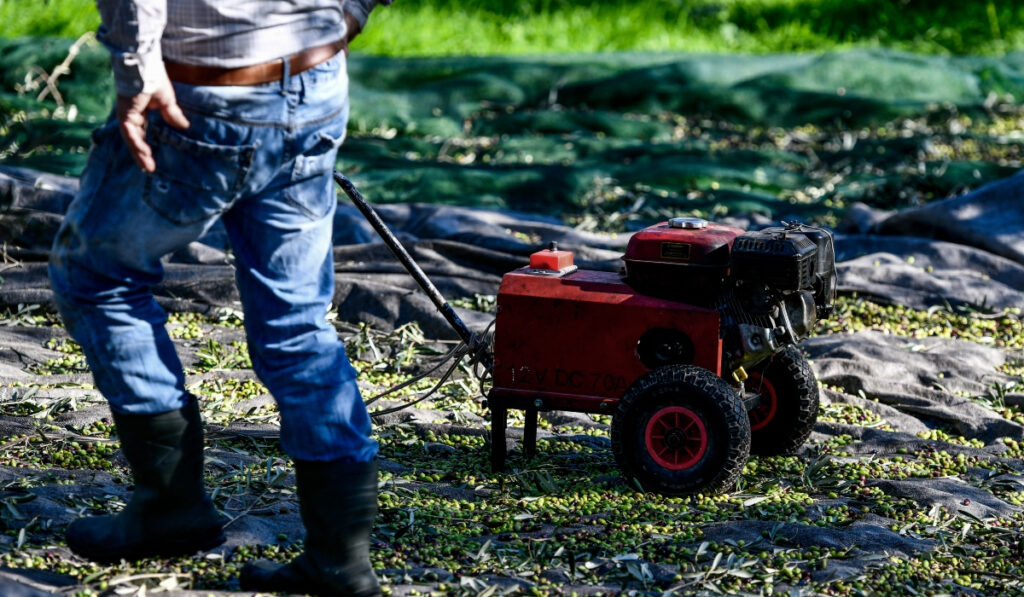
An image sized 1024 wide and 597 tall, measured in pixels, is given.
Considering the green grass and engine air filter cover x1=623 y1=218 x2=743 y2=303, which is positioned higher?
the green grass

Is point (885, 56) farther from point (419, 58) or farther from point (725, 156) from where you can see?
point (419, 58)

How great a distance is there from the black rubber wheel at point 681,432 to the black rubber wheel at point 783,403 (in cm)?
38

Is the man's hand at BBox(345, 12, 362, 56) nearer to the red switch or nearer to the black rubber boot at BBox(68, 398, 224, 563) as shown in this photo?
the black rubber boot at BBox(68, 398, 224, 563)

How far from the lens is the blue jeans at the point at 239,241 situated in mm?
2199

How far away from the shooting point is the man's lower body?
221 cm

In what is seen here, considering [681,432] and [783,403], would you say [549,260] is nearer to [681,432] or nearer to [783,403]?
[681,432]

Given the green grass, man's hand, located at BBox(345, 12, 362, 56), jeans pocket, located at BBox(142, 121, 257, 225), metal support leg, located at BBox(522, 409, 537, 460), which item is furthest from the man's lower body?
the green grass

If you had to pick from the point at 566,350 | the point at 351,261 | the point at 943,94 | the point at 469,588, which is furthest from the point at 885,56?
the point at 469,588

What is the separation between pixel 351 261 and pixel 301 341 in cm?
291

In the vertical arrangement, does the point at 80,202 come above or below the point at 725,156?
above

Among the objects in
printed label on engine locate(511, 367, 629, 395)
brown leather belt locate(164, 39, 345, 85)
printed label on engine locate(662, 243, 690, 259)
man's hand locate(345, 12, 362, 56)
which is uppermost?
man's hand locate(345, 12, 362, 56)

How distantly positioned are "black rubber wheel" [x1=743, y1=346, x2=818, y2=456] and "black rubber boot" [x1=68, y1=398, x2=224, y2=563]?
155 centimetres

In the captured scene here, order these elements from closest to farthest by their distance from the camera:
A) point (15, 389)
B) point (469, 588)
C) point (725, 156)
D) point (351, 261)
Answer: point (469, 588)
point (15, 389)
point (351, 261)
point (725, 156)

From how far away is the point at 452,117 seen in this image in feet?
26.1
